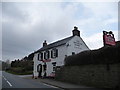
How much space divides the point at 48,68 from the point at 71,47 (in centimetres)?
650

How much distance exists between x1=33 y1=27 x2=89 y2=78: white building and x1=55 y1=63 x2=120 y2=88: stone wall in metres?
6.57

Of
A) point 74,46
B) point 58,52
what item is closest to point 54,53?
point 58,52

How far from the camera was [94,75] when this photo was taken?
16.6 metres

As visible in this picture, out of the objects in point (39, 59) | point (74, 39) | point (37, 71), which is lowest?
point (37, 71)

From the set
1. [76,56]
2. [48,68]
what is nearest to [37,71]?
[48,68]

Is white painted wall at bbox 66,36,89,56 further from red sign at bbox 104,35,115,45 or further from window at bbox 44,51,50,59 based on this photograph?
red sign at bbox 104,35,115,45

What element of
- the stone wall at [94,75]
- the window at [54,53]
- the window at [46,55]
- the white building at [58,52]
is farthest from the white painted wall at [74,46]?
the stone wall at [94,75]

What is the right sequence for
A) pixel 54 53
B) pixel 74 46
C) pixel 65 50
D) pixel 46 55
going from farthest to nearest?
pixel 46 55 < pixel 54 53 < pixel 74 46 < pixel 65 50

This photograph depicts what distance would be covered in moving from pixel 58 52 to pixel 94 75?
46.7ft

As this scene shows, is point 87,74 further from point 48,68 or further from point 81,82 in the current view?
point 48,68

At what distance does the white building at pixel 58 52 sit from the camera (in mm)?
29038

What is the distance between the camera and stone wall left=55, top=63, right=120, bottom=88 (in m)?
14.1

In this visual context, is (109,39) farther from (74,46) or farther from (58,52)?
(58,52)

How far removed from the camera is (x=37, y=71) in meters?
36.3
